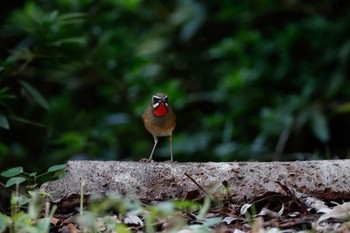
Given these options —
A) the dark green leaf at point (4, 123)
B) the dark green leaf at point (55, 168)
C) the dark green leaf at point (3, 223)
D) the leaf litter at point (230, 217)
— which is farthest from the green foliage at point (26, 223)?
the dark green leaf at point (4, 123)

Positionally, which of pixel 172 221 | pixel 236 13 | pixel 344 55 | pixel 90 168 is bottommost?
pixel 172 221

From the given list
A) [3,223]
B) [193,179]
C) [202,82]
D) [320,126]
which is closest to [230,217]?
[193,179]

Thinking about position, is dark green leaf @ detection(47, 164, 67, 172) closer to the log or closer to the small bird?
the log

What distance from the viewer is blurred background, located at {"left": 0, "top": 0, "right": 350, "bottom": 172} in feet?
24.7

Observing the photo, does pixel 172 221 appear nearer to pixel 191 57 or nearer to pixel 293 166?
pixel 293 166

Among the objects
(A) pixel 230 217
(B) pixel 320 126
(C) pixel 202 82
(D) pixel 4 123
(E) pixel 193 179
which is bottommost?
(A) pixel 230 217

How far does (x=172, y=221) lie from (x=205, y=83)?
6.24 m

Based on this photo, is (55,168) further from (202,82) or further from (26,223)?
(202,82)

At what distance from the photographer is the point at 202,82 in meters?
9.32

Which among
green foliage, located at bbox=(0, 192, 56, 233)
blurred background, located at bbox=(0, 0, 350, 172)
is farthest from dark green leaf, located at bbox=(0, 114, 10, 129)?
blurred background, located at bbox=(0, 0, 350, 172)

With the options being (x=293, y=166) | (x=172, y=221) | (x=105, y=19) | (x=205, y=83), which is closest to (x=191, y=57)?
(x=205, y=83)

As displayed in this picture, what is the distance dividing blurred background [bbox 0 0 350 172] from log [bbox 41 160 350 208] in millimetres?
3288

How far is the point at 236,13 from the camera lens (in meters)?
8.38

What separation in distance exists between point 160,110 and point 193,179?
5.48 ft
